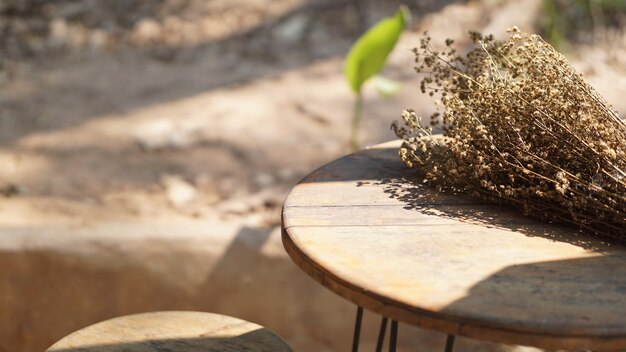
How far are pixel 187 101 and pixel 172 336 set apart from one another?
242 cm

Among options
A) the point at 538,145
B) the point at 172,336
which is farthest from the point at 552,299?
the point at 172,336

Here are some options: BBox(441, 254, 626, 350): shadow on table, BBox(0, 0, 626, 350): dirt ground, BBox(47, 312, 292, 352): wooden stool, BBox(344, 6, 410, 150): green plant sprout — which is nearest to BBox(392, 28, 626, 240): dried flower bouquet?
BBox(441, 254, 626, 350): shadow on table

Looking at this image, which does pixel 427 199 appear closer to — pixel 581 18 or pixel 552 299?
pixel 552 299

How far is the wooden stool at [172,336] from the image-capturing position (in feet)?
5.58

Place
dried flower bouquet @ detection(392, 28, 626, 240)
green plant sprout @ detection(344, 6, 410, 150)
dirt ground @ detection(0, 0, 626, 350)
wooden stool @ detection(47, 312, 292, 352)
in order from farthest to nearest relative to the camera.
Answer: dirt ground @ detection(0, 0, 626, 350), green plant sprout @ detection(344, 6, 410, 150), wooden stool @ detection(47, 312, 292, 352), dried flower bouquet @ detection(392, 28, 626, 240)

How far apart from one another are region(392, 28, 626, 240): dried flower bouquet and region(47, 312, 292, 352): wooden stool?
48 cm

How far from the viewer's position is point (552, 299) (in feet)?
4.09

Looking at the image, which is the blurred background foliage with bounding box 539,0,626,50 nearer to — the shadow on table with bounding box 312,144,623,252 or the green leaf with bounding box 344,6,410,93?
the green leaf with bounding box 344,6,410,93

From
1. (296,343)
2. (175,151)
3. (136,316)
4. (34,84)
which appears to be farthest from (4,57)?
(136,316)

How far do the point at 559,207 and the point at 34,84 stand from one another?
3.34 metres

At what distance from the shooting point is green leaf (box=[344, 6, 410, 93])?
2.83 metres

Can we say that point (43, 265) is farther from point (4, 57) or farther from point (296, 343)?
point (4, 57)

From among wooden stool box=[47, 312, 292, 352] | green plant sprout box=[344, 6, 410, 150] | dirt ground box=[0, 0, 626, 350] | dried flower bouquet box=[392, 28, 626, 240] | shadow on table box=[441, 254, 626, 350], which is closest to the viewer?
shadow on table box=[441, 254, 626, 350]

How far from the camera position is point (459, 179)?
1614 millimetres
